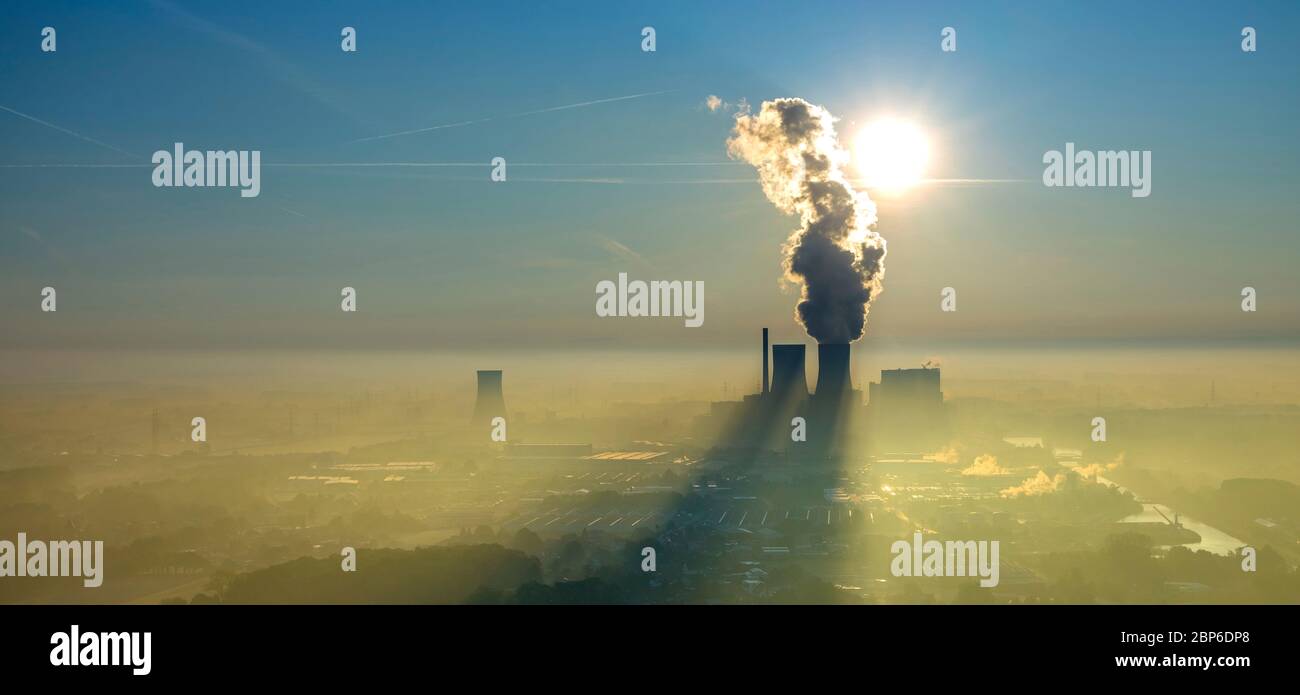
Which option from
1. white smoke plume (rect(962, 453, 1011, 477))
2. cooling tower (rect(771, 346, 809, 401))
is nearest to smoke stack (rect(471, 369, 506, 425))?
cooling tower (rect(771, 346, 809, 401))

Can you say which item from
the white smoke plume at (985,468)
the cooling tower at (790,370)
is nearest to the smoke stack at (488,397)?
the cooling tower at (790,370)

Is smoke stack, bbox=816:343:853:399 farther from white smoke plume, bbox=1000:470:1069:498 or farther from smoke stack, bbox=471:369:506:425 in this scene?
smoke stack, bbox=471:369:506:425

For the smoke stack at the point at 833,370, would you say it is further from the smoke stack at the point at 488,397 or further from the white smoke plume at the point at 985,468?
the smoke stack at the point at 488,397

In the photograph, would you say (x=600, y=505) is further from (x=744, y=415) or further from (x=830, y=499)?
(x=744, y=415)

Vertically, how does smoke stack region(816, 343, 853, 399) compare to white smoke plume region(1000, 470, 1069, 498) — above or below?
above
